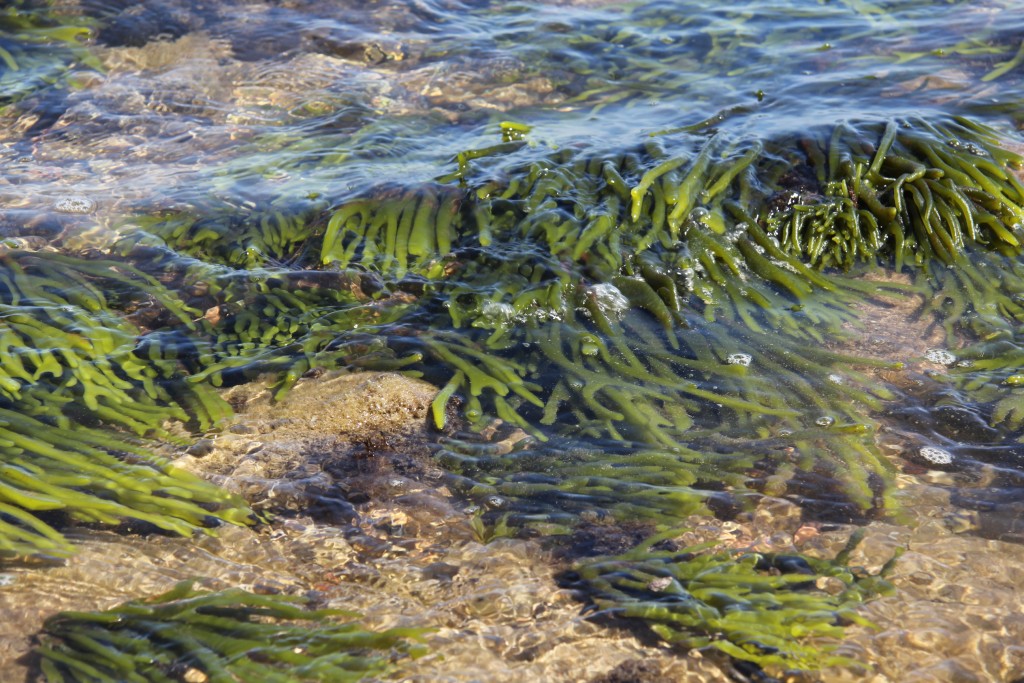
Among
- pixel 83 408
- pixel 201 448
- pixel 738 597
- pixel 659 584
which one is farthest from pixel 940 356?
pixel 83 408

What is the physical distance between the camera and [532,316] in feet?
13.2

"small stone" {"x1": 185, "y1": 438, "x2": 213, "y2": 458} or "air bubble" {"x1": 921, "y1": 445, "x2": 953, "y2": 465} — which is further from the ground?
"air bubble" {"x1": 921, "y1": 445, "x2": 953, "y2": 465}

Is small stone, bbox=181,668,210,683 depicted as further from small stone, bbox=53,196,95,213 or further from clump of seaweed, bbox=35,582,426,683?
small stone, bbox=53,196,95,213

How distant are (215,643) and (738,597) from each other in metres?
1.58

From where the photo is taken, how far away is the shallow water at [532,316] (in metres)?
2.80

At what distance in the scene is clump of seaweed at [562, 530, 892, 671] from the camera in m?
2.56

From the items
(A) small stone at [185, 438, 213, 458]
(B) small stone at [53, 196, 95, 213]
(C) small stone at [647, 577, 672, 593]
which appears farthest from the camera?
(B) small stone at [53, 196, 95, 213]

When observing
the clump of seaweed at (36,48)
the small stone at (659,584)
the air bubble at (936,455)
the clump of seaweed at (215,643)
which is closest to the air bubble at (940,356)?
the air bubble at (936,455)

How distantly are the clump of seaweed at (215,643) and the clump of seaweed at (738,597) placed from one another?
66 cm

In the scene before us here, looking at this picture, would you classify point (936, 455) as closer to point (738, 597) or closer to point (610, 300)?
point (738, 597)

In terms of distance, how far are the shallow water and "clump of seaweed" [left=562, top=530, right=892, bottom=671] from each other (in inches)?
2.4

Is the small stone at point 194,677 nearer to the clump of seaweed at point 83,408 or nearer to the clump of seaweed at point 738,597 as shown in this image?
the clump of seaweed at point 83,408

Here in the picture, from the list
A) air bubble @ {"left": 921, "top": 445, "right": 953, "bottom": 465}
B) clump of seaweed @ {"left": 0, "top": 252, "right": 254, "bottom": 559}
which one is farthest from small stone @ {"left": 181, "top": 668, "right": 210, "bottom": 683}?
air bubble @ {"left": 921, "top": 445, "right": 953, "bottom": 465}

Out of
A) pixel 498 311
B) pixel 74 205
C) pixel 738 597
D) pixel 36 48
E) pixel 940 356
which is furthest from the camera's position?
pixel 36 48
